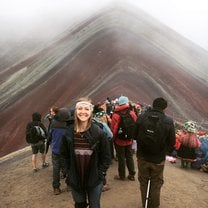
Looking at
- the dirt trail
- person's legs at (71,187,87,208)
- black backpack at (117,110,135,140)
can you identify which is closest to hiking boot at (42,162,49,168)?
the dirt trail

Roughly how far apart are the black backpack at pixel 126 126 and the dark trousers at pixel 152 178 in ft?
5.02

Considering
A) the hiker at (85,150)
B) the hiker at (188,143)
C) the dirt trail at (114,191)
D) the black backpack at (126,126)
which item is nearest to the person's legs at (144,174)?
the dirt trail at (114,191)

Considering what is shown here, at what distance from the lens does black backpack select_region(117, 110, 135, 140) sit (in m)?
9.12

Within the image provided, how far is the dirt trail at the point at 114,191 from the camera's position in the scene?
28.9ft

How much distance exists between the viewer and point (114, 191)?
30.2 feet

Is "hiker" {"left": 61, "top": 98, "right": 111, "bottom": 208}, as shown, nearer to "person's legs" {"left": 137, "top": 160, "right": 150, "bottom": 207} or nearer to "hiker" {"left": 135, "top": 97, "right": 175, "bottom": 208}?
"hiker" {"left": 135, "top": 97, "right": 175, "bottom": 208}

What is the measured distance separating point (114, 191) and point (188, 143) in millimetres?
3071

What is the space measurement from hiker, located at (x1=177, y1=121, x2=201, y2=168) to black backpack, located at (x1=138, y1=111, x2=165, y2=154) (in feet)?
13.5

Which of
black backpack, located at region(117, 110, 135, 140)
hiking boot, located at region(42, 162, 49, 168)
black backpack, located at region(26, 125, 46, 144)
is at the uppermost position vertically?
black backpack, located at region(117, 110, 135, 140)

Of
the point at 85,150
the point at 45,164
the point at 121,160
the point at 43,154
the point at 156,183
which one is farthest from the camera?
the point at 45,164

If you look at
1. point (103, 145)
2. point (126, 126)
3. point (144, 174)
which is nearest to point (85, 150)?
point (103, 145)

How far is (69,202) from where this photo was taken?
353 inches

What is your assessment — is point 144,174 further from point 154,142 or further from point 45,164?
point 45,164

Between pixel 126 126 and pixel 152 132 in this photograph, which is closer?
pixel 152 132
